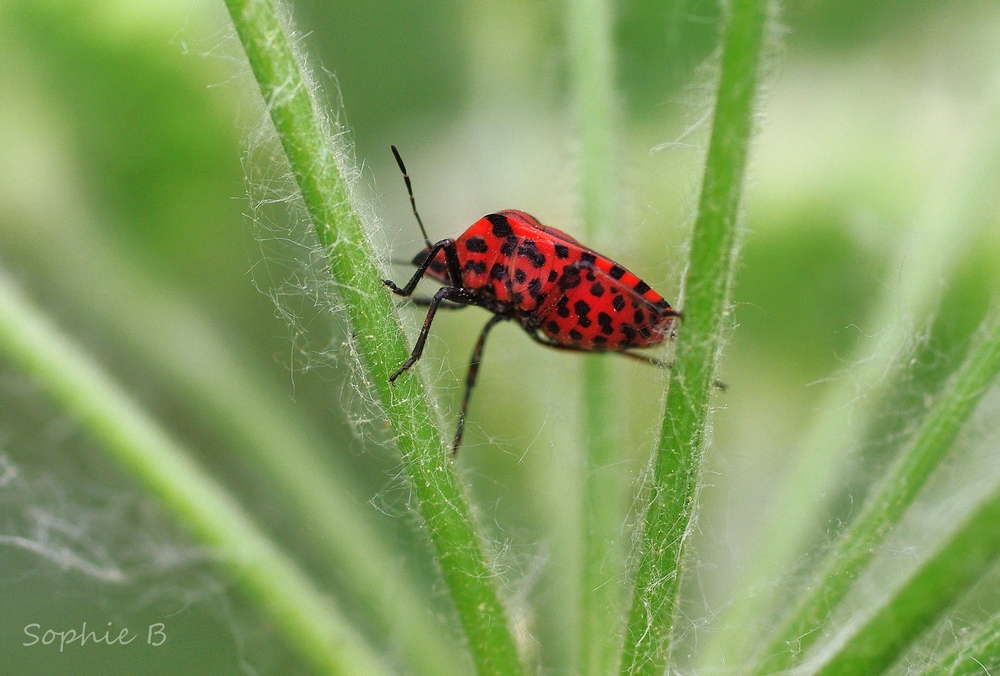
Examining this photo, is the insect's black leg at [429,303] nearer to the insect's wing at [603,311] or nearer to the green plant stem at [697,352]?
the insect's wing at [603,311]

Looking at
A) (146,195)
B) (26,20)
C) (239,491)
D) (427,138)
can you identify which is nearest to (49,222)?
(146,195)

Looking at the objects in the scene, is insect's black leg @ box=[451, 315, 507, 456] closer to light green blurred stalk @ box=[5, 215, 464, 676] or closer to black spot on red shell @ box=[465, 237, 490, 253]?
black spot on red shell @ box=[465, 237, 490, 253]

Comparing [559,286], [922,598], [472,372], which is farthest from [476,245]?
[922,598]

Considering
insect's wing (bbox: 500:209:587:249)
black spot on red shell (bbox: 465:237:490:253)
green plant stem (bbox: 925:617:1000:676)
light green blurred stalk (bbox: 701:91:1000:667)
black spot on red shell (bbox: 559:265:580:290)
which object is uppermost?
insect's wing (bbox: 500:209:587:249)

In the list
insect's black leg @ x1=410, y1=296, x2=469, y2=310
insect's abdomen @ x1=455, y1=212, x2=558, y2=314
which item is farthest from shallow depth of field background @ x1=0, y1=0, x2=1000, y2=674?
insect's abdomen @ x1=455, y1=212, x2=558, y2=314

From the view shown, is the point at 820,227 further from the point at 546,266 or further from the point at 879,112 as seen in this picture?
the point at 546,266

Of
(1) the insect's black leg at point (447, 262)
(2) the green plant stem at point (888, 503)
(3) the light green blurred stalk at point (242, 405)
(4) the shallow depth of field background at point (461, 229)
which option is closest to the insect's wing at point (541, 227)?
(1) the insect's black leg at point (447, 262)
